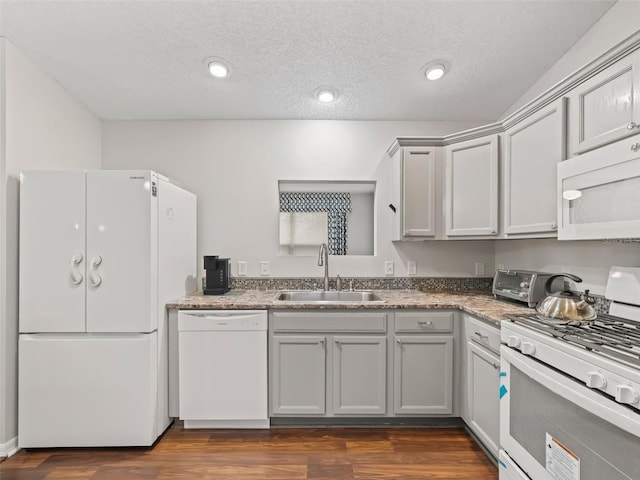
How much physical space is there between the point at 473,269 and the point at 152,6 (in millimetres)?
3091

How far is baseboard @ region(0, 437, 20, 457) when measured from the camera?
202cm

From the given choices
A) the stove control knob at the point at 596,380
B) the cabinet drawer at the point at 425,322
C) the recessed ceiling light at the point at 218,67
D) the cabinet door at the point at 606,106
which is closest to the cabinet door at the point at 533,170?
the cabinet door at the point at 606,106

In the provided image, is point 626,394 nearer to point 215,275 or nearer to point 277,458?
point 277,458

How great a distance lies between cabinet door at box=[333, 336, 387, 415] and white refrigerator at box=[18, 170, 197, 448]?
122 cm

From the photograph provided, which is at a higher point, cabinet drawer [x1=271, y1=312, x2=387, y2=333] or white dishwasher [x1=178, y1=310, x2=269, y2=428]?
cabinet drawer [x1=271, y1=312, x2=387, y2=333]

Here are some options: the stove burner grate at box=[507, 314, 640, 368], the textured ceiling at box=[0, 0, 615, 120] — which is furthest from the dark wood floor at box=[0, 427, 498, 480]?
the textured ceiling at box=[0, 0, 615, 120]

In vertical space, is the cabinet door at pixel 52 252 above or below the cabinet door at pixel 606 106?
below

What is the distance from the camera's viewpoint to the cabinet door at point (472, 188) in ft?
7.95

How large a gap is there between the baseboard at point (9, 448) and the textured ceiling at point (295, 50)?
2.48 meters

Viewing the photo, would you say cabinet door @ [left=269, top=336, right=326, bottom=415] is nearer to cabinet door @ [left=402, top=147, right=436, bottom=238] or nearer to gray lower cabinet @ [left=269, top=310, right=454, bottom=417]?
gray lower cabinet @ [left=269, top=310, right=454, bottom=417]

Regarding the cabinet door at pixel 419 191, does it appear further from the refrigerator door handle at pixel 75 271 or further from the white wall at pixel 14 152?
the white wall at pixel 14 152

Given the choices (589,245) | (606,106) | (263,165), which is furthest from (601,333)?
(263,165)

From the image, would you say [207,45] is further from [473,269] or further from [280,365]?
[473,269]

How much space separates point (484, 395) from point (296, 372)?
1.20 metres
